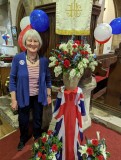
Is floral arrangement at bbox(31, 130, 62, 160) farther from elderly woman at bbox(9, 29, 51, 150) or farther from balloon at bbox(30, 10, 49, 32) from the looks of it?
balloon at bbox(30, 10, 49, 32)

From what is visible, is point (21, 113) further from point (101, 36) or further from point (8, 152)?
point (101, 36)

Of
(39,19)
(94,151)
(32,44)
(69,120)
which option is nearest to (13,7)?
(39,19)

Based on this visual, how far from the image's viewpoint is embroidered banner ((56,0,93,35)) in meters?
1.57

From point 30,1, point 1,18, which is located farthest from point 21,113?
point 1,18

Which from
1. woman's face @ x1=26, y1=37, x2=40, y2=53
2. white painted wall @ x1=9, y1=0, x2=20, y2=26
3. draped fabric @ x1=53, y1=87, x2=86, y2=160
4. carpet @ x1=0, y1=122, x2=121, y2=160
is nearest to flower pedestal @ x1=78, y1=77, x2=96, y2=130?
carpet @ x1=0, y1=122, x2=121, y2=160

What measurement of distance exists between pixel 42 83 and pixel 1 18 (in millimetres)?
4786

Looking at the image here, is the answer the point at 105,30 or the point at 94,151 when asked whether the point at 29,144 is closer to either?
the point at 94,151

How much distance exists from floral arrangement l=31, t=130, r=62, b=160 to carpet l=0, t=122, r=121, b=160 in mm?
400

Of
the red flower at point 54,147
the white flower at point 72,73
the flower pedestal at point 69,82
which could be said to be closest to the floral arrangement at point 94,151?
the red flower at point 54,147

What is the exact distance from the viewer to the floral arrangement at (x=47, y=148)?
1.38m

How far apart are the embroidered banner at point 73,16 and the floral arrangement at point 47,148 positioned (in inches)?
43.3

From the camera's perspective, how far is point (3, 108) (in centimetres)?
260

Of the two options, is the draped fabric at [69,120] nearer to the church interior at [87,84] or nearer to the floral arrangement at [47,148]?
the floral arrangement at [47,148]

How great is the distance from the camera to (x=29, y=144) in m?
1.95
